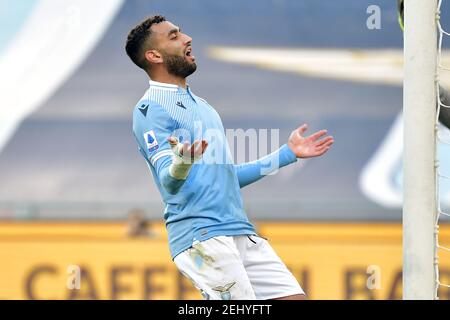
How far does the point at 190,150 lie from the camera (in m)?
2.72

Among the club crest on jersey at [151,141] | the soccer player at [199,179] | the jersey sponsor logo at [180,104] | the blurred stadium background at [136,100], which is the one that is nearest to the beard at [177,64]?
the soccer player at [199,179]

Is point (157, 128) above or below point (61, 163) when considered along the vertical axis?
below

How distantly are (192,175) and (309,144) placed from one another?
1.43 feet

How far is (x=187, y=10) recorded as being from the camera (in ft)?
30.9

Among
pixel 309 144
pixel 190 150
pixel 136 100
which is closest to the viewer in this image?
pixel 190 150

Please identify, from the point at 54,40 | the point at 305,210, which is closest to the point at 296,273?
the point at 305,210

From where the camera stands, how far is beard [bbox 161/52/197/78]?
315 centimetres

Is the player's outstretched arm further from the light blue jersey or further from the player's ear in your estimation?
the player's ear

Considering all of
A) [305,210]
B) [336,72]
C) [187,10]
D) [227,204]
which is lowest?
[227,204]

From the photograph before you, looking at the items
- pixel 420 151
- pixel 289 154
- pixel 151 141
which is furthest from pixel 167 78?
pixel 420 151

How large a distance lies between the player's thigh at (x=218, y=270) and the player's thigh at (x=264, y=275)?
12cm

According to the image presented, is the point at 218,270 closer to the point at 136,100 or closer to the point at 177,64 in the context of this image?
the point at 177,64
